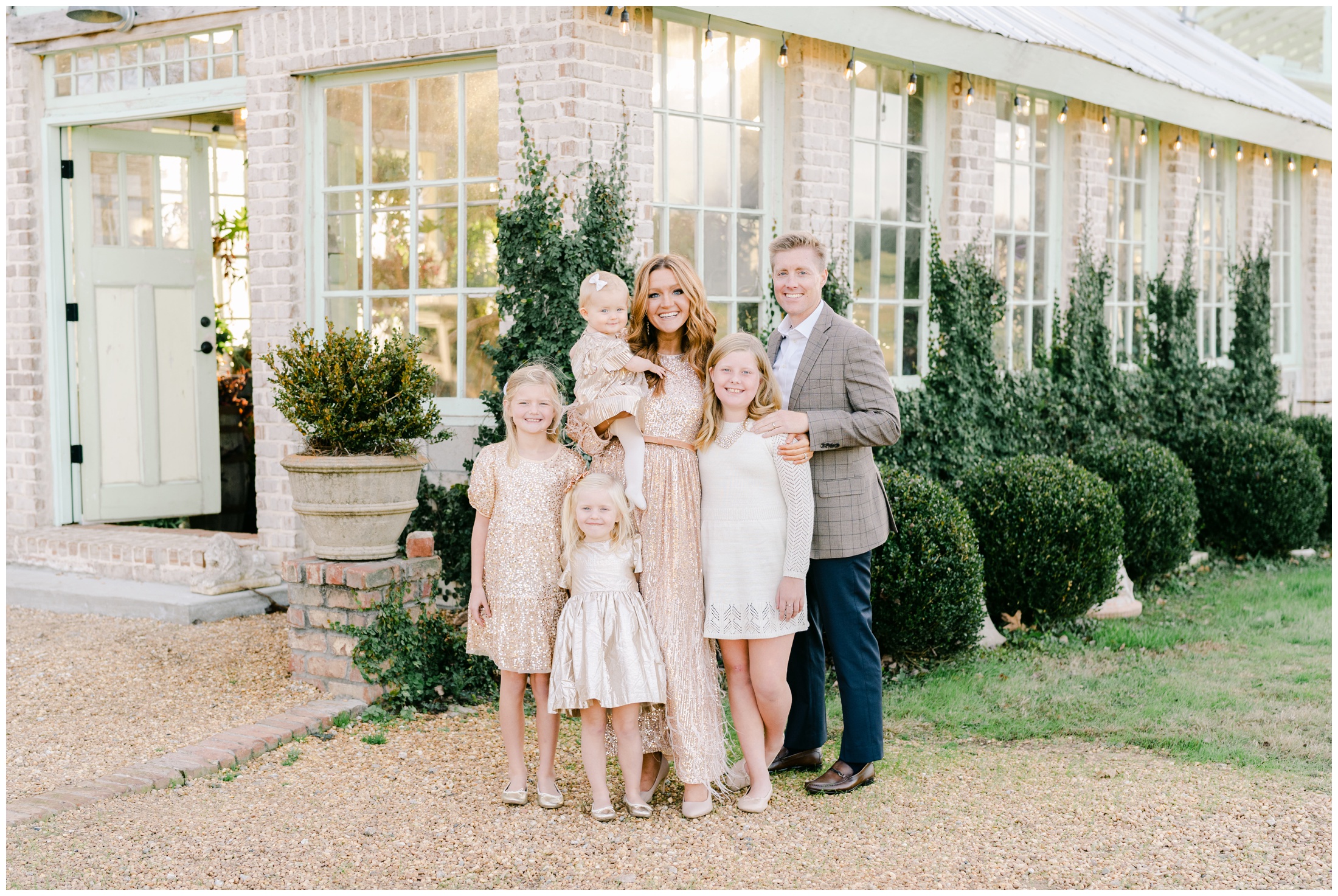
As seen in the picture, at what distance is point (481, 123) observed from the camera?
254 inches

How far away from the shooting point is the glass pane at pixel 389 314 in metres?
6.80

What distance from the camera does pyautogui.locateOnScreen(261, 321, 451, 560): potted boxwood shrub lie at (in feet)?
17.2

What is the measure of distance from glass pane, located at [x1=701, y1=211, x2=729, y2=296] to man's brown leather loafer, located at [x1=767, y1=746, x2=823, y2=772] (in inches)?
117

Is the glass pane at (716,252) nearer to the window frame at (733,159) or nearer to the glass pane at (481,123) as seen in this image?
the window frame at (733,159)

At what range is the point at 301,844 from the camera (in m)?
3.82

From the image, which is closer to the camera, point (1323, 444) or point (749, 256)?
point (749, 256)

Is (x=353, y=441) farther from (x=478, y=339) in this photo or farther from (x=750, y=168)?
(x=750, y=168)

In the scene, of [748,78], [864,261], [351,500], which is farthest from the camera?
[864,261]

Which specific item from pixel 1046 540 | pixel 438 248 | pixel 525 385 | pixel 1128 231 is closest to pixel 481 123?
pixel 438 248

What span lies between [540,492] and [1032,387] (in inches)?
217

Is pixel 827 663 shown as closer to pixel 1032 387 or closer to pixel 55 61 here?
pixel 1032 387

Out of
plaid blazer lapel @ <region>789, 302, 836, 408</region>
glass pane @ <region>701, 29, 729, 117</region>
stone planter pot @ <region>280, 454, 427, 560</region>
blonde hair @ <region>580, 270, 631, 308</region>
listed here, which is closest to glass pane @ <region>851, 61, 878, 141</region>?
glass pane @ <region>701, 29, 729, 117</region>

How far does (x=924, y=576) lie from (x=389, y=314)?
317 centimetres

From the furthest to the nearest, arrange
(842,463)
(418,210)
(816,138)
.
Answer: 1. (816,138)
2. (418,210)
3. (842,463)
